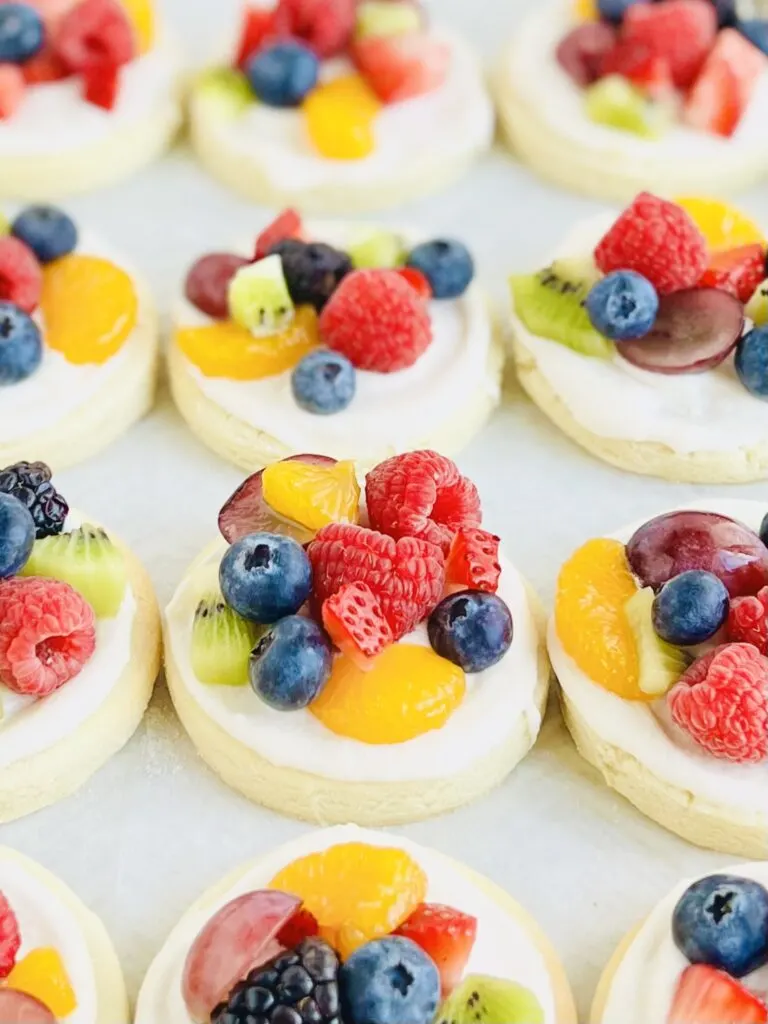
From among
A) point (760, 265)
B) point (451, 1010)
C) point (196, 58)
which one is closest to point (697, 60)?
point (760, 265)

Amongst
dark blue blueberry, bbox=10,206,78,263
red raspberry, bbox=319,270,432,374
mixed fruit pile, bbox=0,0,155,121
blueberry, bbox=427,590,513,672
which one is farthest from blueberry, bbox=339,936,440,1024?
mixed fruit pile, bbox=0,0,155,121

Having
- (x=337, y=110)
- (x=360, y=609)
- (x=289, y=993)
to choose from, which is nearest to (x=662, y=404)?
(x=360, y=609)

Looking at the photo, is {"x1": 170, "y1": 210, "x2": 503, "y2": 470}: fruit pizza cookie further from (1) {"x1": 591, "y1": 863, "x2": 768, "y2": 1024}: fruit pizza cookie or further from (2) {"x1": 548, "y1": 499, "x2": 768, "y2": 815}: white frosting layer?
(1) {"x1": 591, "y1": 863, "x2": 768, "y2": 1024}: fruit pizza cookie

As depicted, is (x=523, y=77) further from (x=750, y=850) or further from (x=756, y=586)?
(x=750, y=850)

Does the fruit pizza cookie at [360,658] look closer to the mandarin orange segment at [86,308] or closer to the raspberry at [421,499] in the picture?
the raspberry at [421,499]

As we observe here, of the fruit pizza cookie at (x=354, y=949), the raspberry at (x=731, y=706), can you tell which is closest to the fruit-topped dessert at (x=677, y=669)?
the raspberry at (x=731, y=706)

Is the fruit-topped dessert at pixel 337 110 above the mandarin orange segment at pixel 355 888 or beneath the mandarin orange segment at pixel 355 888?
above
